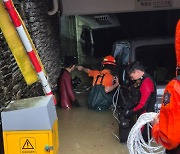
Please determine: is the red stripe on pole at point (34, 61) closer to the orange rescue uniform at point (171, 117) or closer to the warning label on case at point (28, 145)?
the warning label on case at point (28, 145)

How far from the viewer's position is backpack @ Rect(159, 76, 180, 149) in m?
2.34

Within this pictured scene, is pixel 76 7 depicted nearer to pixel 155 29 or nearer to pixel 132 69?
pixel 132 69

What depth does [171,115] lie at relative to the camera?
236 centimetres

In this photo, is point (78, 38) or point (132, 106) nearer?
point (132, 106)

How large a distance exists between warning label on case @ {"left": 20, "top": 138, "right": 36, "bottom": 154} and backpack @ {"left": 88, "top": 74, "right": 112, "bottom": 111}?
459 centimetres

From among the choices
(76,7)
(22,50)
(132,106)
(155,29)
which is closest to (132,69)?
(132,106)

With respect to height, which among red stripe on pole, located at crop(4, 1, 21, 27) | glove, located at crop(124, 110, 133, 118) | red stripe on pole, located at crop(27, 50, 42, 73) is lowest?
glove, located at crop(124, 110, 133, 118)

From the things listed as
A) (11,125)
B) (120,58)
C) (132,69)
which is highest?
(11,125)

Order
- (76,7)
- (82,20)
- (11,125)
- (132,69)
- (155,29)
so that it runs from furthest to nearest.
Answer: (82,20), (155,29), (76,7), (132,69), (11,125)

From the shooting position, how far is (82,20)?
1543cm

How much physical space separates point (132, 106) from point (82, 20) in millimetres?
10003

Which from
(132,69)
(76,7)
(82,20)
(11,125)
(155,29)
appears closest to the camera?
(11,125)

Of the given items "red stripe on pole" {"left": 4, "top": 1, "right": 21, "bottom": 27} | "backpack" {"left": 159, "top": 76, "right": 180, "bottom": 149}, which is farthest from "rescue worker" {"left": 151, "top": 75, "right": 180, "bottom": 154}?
"red stripe on pole" {"left": 4, "top": 1, "right": 21, "bottom": 27}

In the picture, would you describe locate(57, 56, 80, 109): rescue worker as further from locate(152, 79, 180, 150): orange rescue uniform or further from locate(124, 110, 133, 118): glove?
locate(152, 79, 180, 150): orange rescue uniform
